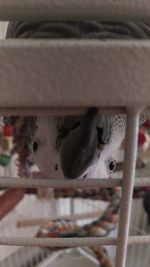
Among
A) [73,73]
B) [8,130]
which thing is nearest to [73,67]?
[73,73]

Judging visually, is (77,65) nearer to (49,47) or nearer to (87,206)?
(49,47)

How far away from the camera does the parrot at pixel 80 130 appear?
0.21 m

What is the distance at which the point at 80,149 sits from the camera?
0.21m

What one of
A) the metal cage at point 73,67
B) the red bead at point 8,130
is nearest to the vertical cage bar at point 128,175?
the metal cage at point 73,67

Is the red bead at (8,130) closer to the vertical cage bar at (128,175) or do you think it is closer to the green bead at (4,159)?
the green bead at (4,159)

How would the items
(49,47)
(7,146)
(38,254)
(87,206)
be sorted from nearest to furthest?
(49,47), (7,146), (38,254), (87,206)

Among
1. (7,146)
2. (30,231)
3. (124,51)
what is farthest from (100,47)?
(30,231)

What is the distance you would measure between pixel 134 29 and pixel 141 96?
0.25ft

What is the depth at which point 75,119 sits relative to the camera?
0.78ft

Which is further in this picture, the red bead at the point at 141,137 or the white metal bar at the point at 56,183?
the red bead at the point at 141,137

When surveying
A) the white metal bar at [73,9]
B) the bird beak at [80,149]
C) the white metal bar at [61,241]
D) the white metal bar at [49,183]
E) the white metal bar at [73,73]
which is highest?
the white metal bar at [73,9]

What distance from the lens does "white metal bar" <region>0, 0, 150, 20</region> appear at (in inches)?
6.2

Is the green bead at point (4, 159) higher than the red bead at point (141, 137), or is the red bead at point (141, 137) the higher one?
the red bead at point (141, 137)

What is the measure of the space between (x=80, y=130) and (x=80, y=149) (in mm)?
13
